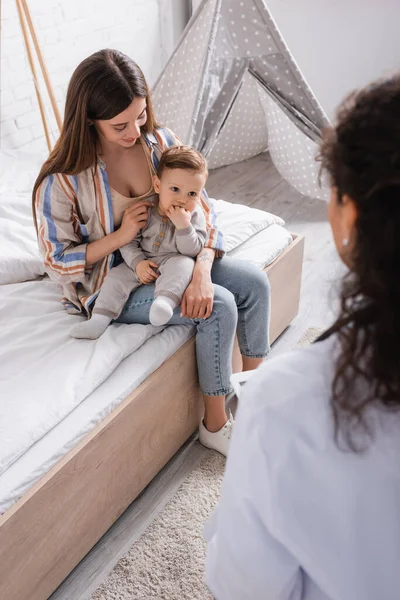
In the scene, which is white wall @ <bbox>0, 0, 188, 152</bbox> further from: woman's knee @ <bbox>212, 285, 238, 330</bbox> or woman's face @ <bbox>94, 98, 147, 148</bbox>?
woman's knee @ <bbox>212, 285, 238, 330</bbox>

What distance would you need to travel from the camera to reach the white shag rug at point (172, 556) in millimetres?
1229

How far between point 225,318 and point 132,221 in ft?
1.08

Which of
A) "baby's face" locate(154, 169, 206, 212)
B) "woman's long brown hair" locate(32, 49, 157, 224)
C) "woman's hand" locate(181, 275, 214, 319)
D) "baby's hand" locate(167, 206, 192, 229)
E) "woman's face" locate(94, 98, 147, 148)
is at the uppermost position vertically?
"woman's long brown hair" locate(32, 49, 157, 224)

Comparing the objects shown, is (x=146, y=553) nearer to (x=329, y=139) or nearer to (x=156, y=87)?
(x=329, y=139)

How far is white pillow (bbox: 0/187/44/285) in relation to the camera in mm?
1621

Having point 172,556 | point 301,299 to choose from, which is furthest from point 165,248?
point 301,299

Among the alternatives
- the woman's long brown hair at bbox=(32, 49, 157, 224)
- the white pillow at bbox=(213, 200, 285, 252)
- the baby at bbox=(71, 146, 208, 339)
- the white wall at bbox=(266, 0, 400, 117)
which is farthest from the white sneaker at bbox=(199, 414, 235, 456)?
the white wall at bbox=(266, 0, 400, 117)

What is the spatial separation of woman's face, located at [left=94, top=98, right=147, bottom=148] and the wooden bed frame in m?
0.52

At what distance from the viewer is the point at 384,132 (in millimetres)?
476

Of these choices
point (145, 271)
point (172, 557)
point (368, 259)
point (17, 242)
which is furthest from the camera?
point (17, 242)

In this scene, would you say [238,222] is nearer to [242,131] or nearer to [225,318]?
[225,318]

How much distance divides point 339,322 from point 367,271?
0.08 meters

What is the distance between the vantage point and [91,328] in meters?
1.36

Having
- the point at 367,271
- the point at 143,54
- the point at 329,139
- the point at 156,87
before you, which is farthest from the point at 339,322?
the point at 143,54
